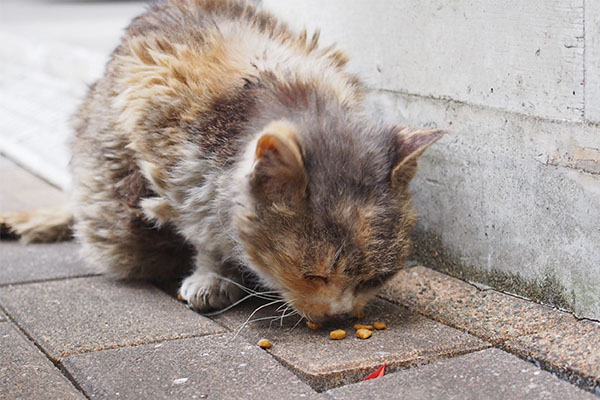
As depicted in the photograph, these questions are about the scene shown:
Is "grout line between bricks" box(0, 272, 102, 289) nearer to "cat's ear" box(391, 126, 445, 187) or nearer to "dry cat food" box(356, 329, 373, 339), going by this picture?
"dry cat food" box(356, 329, 373, 339)

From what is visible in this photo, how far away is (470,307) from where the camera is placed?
2932mm

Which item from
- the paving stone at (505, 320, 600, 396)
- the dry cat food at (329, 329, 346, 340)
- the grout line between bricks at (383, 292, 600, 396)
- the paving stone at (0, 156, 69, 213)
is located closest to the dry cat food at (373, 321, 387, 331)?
the dry cat food at (329, 329, 346, 340)

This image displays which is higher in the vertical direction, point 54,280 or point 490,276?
point 490,276

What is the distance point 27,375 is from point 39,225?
1.75 metres

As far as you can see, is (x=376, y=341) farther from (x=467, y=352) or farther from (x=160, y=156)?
(x=160, y=156)

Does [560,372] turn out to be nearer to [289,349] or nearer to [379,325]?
[379,325]

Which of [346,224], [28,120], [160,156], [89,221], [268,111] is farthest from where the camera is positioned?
[28,120]

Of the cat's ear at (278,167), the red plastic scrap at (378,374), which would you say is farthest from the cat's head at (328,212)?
the red plastic scrap at (378,374)

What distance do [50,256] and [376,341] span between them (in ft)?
6.18

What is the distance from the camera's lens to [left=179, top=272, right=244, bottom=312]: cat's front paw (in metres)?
3.09

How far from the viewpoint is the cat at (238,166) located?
257 cm

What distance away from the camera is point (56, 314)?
299 centimetres

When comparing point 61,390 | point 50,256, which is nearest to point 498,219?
point 61,390

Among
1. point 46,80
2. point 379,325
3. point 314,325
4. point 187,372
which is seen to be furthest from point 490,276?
point 46,80
